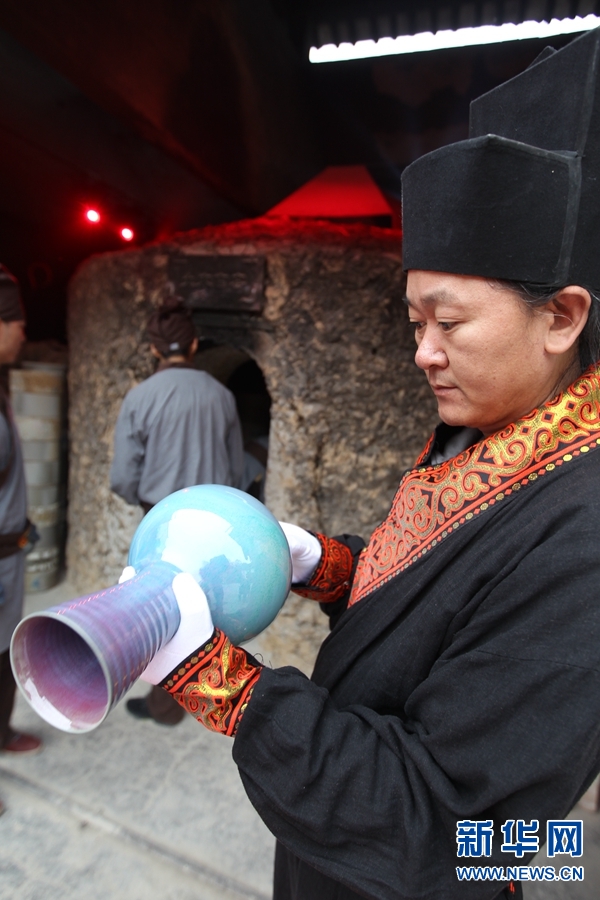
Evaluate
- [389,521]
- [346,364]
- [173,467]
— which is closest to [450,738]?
[389,521]

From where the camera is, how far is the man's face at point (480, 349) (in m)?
0.84

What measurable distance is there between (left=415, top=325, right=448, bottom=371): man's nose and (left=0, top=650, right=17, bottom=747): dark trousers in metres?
2.43

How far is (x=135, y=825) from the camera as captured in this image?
2363 millimetres

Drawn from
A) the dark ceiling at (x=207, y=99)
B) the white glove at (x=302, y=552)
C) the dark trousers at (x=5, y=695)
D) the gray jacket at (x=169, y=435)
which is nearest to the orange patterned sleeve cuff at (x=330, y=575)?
the white glove at (x=302, y=552)

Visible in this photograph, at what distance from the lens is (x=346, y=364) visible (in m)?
3.31

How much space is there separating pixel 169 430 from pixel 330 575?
1739 mm

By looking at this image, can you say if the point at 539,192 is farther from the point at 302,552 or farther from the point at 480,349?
the point at 302,552

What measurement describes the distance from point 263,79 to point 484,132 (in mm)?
2315

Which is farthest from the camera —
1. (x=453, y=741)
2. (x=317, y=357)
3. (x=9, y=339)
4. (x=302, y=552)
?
(x=317, y=357)

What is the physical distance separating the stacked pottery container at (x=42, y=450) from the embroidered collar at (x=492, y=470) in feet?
13.5

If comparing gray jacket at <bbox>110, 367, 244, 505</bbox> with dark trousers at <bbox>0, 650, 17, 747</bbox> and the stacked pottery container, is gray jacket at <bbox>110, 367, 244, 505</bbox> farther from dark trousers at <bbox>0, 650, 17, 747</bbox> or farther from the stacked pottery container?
the stacked pottery container

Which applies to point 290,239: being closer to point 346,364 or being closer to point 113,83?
point 346,364

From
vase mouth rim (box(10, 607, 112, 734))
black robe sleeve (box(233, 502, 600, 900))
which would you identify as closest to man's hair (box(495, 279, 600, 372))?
black robe sleeve (box(233, 502, 600, 900))

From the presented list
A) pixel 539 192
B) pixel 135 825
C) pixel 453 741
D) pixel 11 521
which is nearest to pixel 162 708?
pixel 135 825
